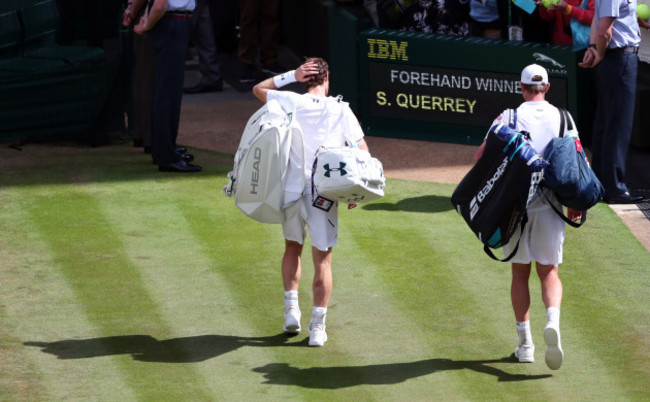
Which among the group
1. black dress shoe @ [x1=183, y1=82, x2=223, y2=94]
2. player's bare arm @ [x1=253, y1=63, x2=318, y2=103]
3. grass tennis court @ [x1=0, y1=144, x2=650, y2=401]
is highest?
player's bare arm @ [x1=253, y1=63, x2=318, y2=103]

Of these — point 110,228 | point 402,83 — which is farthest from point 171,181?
point 402,83

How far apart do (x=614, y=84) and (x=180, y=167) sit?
429cm

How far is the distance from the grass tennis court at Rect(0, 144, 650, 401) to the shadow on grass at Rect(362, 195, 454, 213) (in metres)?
0.03

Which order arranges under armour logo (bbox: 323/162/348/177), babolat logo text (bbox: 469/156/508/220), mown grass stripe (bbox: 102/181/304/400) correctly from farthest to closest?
mown grass stripe (bbox: 102/181/304/400) < under armour logo (bbox: 323/162/348/177) < babolat logo text (bbox: 469/156/508/220)

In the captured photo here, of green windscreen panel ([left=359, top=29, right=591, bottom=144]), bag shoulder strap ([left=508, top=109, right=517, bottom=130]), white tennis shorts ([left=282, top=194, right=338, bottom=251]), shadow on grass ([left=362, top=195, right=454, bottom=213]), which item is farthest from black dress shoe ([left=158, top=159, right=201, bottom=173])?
bag shoulder strap ([left=508, top=109, right=517, bottom=130])

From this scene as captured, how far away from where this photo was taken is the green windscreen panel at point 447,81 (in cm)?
1319

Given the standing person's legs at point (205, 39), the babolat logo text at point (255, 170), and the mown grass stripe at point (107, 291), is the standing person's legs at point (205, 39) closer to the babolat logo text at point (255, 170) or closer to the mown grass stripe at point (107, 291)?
the mown grass stripe at point (107, 291)

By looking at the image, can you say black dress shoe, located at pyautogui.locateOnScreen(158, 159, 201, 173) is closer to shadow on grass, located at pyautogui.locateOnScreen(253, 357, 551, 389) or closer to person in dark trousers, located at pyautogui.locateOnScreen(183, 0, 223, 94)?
person in dark trousers, located at pyautogui.locateOnScreen(183, 0, 223, 94)

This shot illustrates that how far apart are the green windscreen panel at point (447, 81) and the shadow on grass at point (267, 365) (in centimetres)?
557

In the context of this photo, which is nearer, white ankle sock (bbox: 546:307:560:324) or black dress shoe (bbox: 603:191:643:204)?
white ankle sock (bbox: 546:307:560:324)

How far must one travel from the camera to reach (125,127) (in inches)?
572

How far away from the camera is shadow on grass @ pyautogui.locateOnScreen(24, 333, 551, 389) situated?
7.86m

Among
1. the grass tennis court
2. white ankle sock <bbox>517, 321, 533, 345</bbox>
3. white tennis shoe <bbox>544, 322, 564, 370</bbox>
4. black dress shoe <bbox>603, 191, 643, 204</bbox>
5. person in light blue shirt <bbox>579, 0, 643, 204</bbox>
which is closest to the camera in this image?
white tennis shoe <bbox>544, 322, 564, 370</bbox>

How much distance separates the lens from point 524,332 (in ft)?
26.4
